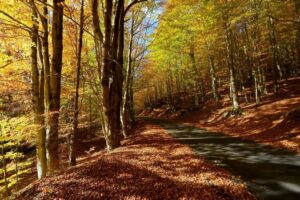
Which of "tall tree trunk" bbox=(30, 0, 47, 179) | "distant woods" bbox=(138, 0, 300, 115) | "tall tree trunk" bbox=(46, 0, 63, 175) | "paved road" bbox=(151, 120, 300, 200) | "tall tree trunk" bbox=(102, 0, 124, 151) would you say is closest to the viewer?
"paved road" bbox=(151, 120, 300, 200)

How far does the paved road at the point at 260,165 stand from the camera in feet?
18.5

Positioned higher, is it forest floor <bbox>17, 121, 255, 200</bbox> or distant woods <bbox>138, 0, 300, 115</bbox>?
distant woods <bbox>138, 0, 300, 115</bbox>

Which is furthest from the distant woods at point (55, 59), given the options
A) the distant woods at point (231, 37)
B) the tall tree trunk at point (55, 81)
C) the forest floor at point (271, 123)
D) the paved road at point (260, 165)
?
the forest floor at point (271, 123)

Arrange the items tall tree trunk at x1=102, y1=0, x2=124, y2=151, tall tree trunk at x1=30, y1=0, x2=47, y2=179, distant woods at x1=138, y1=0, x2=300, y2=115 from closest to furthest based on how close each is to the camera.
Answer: tall tree trunk at x1=102, y1=0, x2=124, y2=151 < tall tree trunk at x1=30, y1=0, x2=47, y2=179 < distant woods at x1=138, y1=0, x2=300, y2=115

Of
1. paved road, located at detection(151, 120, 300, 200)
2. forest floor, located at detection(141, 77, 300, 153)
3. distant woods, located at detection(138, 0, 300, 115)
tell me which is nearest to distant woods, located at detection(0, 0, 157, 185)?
paved road, located at detection(151, 120, 300, 200)

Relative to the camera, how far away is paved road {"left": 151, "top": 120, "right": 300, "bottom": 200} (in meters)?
5.64

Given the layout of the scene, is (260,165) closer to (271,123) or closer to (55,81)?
(271,123)

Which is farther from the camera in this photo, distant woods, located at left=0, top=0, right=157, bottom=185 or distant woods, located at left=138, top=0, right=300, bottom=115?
distant woods, located at left=138, top=0, right=300, bottom=115

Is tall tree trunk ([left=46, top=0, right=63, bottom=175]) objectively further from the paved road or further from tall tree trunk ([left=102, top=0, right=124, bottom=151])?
the paved road

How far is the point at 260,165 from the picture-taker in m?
7.75

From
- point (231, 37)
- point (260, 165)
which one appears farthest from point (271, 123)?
point (231, 37)

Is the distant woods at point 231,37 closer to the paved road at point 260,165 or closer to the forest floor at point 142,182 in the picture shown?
the paved road at point 260,165

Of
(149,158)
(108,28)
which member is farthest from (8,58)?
(149,158)

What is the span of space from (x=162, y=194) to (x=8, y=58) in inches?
413
